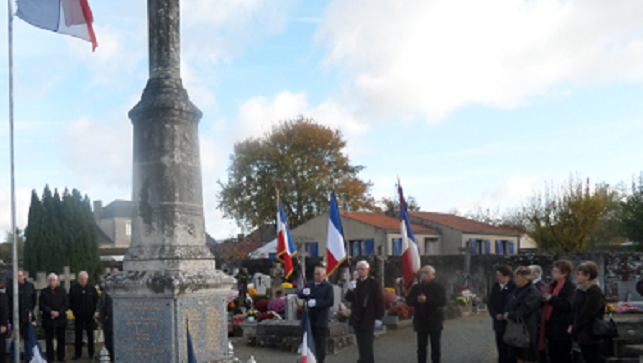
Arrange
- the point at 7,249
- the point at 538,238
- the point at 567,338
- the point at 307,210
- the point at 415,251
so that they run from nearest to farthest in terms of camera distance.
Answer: the point at 567,338, the point at 415,251, the point at 538,238, the point at 307,210, the point at 7,249

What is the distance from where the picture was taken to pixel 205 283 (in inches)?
265

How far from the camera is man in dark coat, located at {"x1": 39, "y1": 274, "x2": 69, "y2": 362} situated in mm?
12320

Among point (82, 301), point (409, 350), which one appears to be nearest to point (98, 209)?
point (82, 301)

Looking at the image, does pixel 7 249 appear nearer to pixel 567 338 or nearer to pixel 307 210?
pixel 307 210

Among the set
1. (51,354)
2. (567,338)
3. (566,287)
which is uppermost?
(566,287)

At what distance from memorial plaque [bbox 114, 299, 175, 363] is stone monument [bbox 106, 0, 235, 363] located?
0.4 inches

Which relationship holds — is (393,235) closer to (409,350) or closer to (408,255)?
(409,350)

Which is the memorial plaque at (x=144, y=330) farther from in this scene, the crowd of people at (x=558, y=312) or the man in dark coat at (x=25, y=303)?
the man in dark coat at (x=25, y=303)

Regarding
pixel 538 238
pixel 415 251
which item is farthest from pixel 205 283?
pixel 538 238

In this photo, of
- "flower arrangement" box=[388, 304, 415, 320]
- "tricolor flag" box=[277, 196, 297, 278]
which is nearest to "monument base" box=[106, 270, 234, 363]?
"tricolor flag" box=[277, 196, 297, 278]

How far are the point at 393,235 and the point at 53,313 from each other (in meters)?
26.2

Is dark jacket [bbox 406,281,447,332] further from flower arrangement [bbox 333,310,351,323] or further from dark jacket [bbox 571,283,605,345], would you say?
flower arrangement [bbox 333,310,351,323]

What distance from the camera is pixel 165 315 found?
648cm

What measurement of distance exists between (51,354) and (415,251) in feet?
24.1
